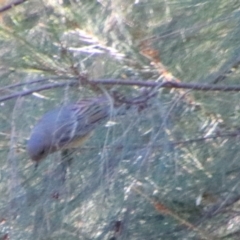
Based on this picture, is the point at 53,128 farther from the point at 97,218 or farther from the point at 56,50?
the point at 97,218

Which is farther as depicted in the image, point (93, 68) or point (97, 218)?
point (97, 218)

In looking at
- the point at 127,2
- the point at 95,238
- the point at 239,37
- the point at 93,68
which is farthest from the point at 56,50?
the point at 95,238

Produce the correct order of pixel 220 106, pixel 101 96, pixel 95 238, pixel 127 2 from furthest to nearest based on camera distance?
pixel 95 238 → pixel 127 2 → pixel 220 106 → pixel 101 96
